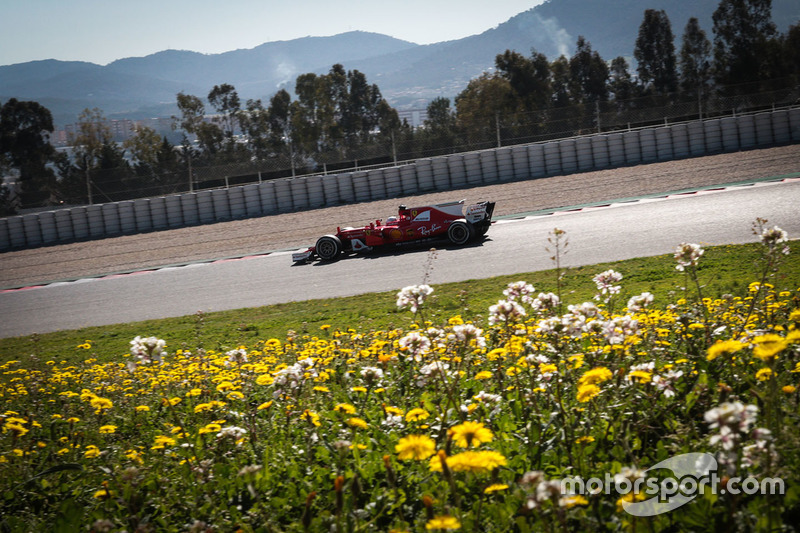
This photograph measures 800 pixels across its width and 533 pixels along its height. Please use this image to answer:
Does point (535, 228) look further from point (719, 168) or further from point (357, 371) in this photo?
point (357, 371)

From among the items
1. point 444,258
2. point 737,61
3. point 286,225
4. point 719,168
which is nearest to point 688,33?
point 737,61

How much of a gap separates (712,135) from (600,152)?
4.57 meters

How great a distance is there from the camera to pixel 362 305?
38.5 ft

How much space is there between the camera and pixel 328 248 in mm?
17516

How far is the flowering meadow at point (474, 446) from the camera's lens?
2350mm

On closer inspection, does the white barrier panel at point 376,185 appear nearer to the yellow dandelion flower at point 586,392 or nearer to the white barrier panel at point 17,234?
the white barrier panel at point 17,234

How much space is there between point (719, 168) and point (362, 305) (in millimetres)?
17325

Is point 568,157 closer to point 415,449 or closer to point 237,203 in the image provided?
point 237,203

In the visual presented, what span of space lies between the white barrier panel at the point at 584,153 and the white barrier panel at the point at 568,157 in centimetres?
14

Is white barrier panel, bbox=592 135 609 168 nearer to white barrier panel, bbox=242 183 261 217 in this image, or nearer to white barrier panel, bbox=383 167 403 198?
white barrier panel, bbox=383 167 403 198

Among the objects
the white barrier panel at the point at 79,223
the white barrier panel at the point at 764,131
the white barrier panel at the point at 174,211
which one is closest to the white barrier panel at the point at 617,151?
the white barrier panel at the point at 764,131

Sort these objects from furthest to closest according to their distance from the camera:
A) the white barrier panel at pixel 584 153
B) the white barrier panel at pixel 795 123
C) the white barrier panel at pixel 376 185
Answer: the white barrier panel at pixel 376 185, the white barrier panel at pixel 584 153, the white barrier panel at pixel 795 123

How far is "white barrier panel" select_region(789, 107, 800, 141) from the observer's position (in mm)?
25047

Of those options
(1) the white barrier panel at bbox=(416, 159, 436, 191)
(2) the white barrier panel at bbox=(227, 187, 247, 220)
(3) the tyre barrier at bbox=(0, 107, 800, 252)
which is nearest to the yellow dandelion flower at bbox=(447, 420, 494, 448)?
(3) the tyre barrier at bbox=(0, 107, 800, 252)
